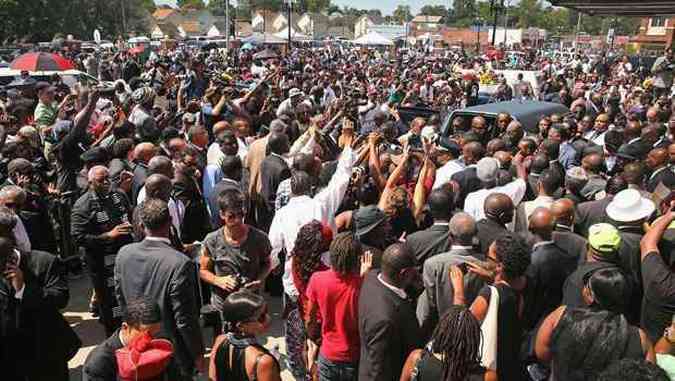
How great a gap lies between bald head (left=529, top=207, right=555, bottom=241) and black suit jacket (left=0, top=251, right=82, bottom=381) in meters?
3.41

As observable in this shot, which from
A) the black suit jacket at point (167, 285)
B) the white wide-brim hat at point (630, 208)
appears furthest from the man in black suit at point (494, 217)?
the black suit jacket at point (167, 285)

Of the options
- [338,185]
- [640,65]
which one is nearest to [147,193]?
[338,185]

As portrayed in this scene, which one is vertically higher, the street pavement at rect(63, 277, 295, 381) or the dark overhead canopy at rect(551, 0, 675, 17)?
the dark overhead canopy at rect(551, 0, 675, 17)

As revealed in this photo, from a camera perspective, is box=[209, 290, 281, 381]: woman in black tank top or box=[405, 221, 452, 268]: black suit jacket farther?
box=[405, 221, 452, 268]: black suit jacket

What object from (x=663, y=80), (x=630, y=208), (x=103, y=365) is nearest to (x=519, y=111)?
(x=630, y=208)

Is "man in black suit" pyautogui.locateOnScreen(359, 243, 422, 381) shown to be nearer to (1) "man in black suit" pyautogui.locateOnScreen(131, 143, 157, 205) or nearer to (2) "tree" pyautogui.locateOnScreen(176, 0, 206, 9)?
(1) "man in black suit" pyautogui.locateOnScreen(131, 143, 157, 205)

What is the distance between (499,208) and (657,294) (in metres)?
1.23

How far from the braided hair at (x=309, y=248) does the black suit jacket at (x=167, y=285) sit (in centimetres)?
74

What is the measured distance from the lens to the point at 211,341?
17.7 ft

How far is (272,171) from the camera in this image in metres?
5.86

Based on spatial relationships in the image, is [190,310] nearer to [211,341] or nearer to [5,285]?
[5,285]

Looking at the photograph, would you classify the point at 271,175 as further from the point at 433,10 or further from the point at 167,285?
the point at 433,10

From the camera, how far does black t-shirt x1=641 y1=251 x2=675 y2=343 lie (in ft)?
11.7

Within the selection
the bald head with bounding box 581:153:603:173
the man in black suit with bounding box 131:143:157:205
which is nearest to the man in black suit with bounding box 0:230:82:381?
the man in black suit with bounding box 131:143:157:205
